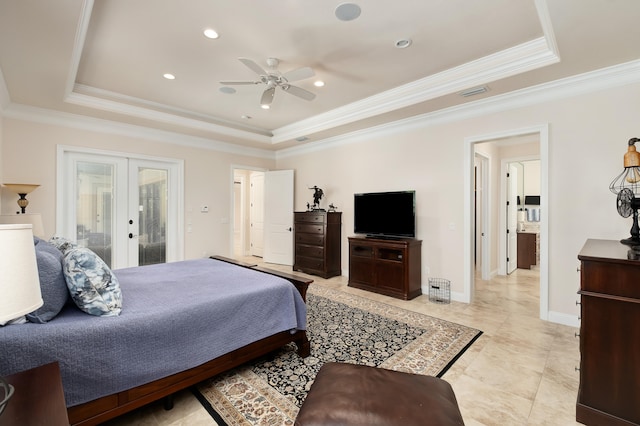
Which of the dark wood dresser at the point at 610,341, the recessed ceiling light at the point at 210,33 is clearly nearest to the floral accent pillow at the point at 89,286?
the recessed ceiling light at the point at 210,33

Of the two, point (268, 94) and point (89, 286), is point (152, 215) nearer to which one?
point (268, 94)

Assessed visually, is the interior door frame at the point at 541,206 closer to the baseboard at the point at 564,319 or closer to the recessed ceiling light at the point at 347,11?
the baseboard at the point at 564,319

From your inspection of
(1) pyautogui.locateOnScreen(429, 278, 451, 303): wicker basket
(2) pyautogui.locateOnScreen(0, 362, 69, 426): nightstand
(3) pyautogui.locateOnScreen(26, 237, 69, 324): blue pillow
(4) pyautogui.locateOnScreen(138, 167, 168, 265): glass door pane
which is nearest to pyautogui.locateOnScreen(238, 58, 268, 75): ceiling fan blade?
(3) pyautogui.locateOnScreen(26, 237, 69, 324): blue pillow

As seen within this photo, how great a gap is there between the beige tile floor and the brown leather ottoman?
74 cm

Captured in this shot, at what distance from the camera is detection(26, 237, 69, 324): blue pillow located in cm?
Result: 150

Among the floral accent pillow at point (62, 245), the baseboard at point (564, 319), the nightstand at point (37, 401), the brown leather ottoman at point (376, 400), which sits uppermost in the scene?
the floral accent pillow at point (62, 245)

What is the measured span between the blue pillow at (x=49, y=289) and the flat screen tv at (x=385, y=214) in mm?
3867

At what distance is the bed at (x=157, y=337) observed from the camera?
1.46m

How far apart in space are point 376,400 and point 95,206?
5.14 meters

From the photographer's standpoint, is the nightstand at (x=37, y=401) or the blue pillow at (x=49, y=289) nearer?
the nightstand at (x=37, y=401)

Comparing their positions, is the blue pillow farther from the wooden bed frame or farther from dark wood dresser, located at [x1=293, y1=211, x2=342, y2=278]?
dark wood dresser, located at [x1=293, y1=211, x2=342, y2=278]

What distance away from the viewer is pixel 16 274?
78 cm

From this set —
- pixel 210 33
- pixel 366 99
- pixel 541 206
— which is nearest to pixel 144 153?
pixel 210 33

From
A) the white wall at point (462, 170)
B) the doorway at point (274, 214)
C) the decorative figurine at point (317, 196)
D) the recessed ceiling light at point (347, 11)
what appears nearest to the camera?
the recessed ceiling light at point (347, 11)
